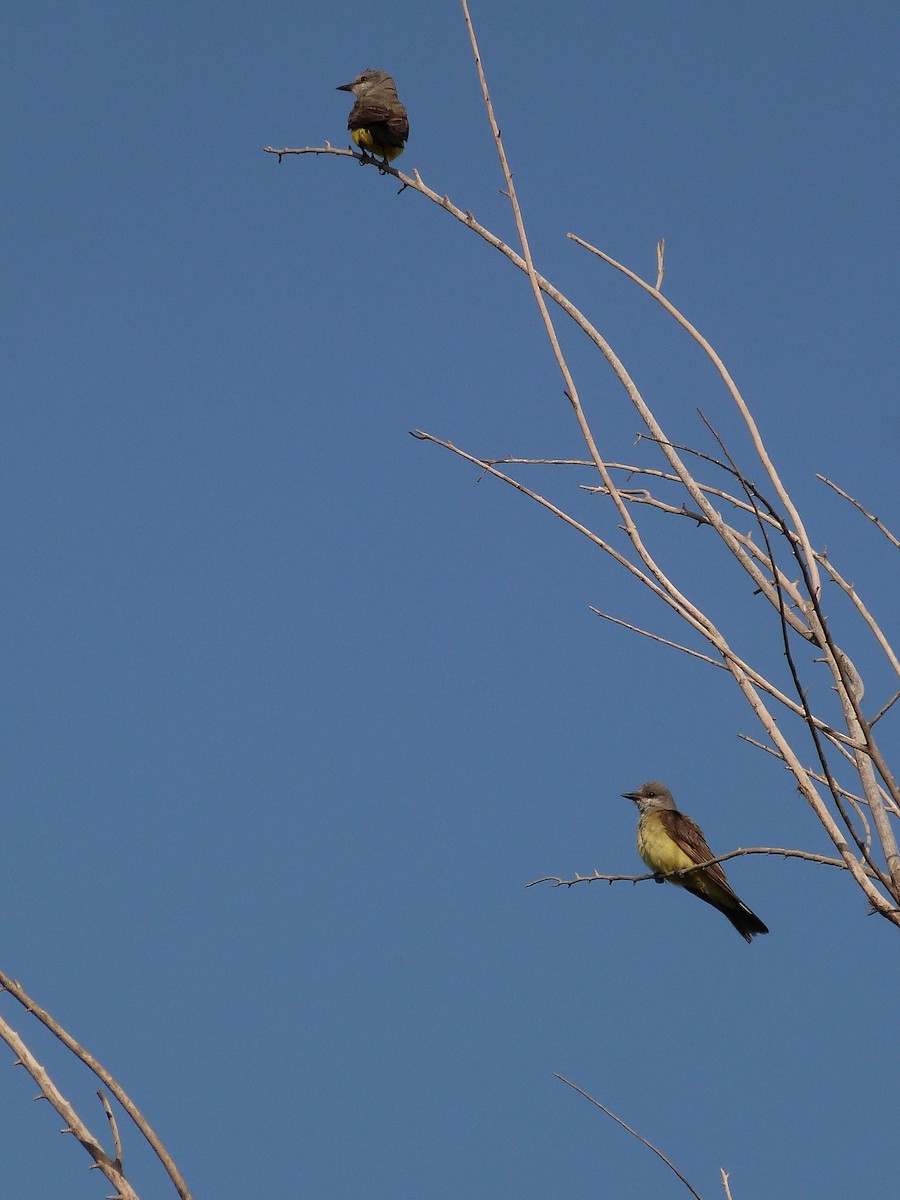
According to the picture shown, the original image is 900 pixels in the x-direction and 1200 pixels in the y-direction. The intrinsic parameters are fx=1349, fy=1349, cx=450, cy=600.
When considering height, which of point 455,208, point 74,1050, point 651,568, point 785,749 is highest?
point 455,208

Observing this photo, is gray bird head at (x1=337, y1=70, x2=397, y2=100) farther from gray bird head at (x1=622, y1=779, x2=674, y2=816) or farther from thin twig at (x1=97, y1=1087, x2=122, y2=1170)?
thin twig at (x1=97, y1=1087, x2=122, y2=1170)

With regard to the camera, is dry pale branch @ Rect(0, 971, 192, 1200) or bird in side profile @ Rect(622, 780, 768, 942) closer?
dry pale branch @ Rect(0, 971, 192, 1200)

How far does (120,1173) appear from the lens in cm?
219

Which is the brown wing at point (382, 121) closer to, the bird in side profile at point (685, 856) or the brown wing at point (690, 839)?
the bird in side profile at point (685, 856)

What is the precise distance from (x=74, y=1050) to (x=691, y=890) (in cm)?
627

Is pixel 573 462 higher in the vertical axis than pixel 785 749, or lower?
higher

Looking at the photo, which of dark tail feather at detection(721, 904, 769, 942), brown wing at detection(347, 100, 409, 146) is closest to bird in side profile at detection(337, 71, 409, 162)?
brown wing at detection(347, 100, 409, 146)

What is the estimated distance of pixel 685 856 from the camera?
315 inches

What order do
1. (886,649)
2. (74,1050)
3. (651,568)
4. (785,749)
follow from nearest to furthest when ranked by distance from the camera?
(74,1050) < (785,749) < (651,568) < (886,649)

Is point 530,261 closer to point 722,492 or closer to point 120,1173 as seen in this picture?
point 722,492

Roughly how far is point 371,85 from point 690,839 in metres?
7.15

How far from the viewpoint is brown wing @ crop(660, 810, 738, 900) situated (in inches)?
296

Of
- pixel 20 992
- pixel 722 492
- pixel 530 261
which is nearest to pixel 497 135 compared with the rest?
pixel 530 261

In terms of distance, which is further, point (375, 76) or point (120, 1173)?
point (375, 76)
